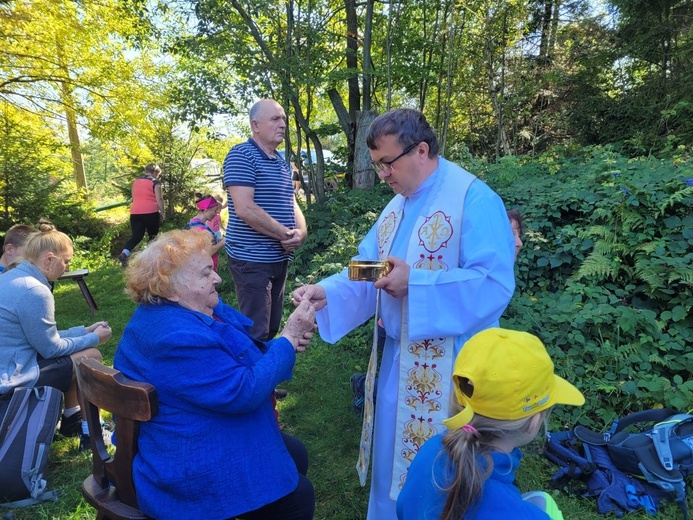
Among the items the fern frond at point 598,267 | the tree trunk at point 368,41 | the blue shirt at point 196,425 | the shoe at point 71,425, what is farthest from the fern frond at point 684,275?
the tree trunk at point 368,41

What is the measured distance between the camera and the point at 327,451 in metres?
3.40

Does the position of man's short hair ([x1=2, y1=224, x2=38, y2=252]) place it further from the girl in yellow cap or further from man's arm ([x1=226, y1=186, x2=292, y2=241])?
the girl in yellow cap

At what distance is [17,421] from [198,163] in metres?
10.4

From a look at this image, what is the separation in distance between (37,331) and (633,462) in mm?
3727

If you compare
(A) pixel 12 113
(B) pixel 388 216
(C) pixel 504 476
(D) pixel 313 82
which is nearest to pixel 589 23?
(D) pixel 313 82

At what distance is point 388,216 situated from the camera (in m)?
2.38

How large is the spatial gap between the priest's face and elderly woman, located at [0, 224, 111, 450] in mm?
2324

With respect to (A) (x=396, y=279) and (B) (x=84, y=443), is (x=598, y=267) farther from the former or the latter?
(B) (x=84, y=443)

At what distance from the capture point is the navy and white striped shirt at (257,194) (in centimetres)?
333

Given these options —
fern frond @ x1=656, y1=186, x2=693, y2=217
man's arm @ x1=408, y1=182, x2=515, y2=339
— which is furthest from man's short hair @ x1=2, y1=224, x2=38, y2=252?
fern frond @ x1=656, y1=186, x2=693, y2=217

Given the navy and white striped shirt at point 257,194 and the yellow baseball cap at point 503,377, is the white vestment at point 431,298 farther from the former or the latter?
the navy and white striped shirt at point 257,194

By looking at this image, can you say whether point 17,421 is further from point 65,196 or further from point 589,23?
point 589,23

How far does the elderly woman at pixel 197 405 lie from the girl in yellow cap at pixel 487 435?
2.22 feet

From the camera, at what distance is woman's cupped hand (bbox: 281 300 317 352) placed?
1.97 meters
